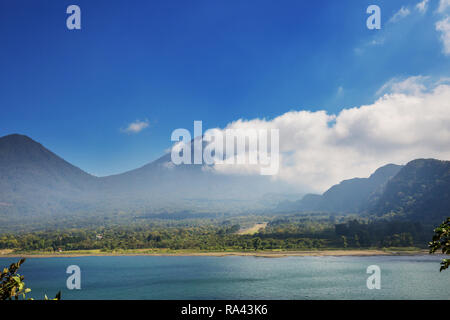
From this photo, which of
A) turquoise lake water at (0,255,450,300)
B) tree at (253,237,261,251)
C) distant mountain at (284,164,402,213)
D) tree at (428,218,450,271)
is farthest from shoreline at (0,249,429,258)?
distant mountain at (284,164,402,213)

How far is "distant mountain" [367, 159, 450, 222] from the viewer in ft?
245

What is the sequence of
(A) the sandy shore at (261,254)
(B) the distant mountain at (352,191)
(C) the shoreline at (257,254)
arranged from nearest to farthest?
(C) the shoreline at (257,254)
(A) the sandy shore at (261,254)
(B) the distant mountain at (352,191)

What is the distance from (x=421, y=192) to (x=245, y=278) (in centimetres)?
7954

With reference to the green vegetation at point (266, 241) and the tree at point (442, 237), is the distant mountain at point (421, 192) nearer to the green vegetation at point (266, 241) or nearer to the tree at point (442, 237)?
the green vegetation at point (266, 241)

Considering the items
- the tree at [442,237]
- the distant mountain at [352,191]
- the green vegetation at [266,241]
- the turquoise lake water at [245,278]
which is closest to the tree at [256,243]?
the green vegetation at [266,241]

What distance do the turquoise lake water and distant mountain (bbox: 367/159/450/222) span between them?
35.5 meters

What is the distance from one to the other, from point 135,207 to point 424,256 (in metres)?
140

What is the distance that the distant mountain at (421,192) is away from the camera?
245 ft

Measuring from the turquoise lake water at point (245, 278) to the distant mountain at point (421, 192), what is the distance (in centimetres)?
3547

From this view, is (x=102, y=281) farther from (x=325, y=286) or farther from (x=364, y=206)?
(x=364, y=206)

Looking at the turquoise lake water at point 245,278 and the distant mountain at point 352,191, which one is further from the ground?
the distant mountain at point 352,191

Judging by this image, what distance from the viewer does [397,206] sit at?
94375 mm

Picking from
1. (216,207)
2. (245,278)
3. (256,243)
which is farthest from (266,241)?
(216,207)
